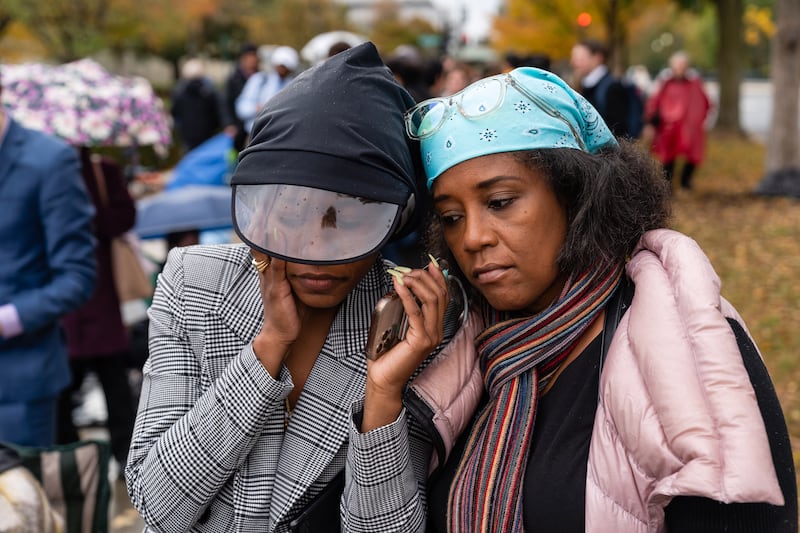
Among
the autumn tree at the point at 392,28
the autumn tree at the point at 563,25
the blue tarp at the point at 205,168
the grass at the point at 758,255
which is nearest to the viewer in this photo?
the grass at the point at 758,255

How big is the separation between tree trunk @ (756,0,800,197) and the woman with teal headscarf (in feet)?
33.6

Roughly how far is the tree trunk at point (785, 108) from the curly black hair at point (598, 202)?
1028cm

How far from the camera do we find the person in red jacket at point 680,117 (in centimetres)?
1225

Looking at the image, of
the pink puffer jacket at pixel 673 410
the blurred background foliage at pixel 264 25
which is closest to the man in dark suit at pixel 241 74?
the blurred background foliage at pixel 264 25

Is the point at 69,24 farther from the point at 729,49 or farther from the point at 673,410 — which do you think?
the point at 673,410

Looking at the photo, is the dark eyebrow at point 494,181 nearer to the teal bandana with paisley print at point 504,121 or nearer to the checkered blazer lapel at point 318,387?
the teal bandana with paisley print at point 504,121

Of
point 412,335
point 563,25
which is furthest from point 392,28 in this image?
point 412,335

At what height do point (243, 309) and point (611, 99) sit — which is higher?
point (243, 309)

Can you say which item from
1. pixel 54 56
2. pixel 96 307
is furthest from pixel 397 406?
pixel 54 56

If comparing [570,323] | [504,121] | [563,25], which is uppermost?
[504,121]

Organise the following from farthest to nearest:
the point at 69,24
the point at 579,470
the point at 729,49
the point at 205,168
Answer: the point at 69,24 < the point at 729,49 < the point at 205,168 < the point at 579,470

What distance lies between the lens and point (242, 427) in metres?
1.74

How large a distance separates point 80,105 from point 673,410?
13.3ft

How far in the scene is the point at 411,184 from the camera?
5.72ft
